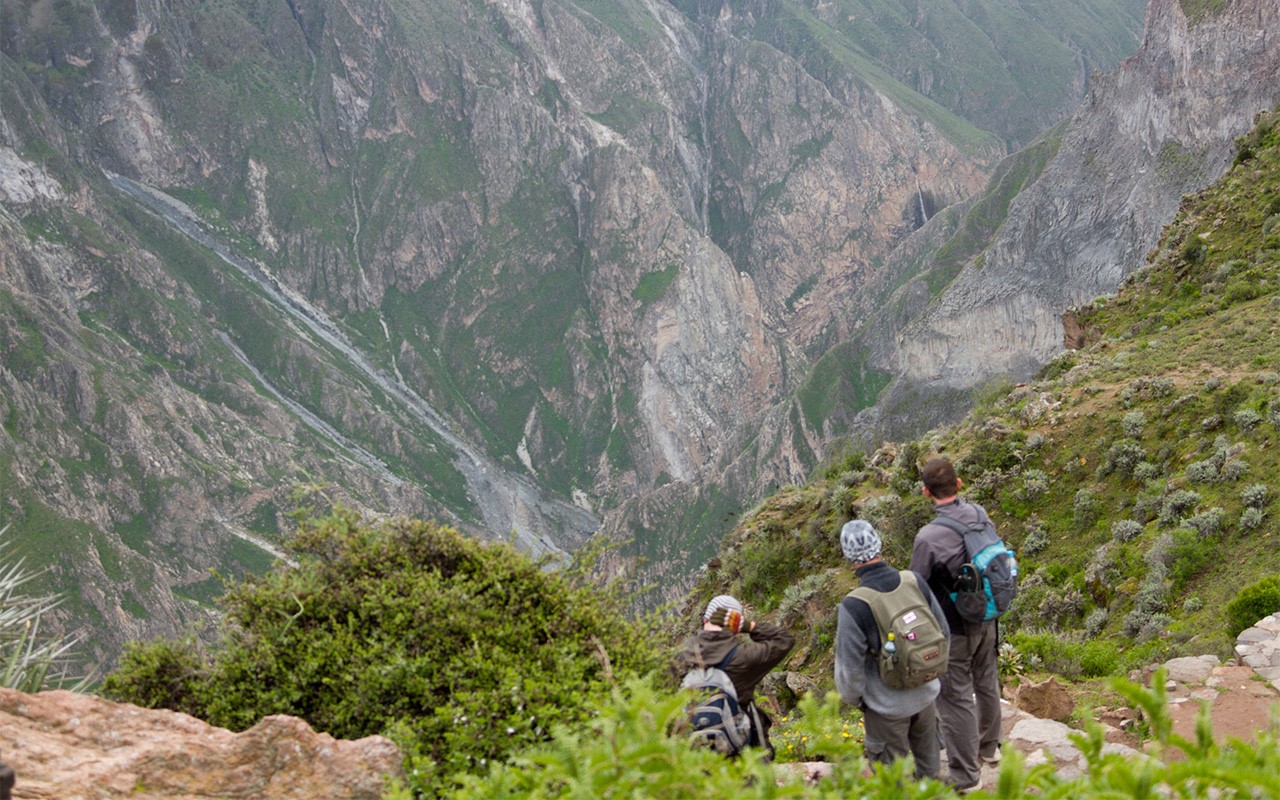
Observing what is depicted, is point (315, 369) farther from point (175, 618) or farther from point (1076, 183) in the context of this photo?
point (1076, 183)

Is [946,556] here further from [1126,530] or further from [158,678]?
[1126,530]

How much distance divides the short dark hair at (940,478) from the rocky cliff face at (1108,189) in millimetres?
62688

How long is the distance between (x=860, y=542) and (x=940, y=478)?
45.4 inches

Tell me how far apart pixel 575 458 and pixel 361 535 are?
Answer: 189 meters

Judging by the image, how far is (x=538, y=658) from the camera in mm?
8125

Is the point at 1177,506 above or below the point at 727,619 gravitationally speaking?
below

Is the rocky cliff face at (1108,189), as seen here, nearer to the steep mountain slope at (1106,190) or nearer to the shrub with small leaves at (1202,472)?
the steep mountain slope at (1106,190)

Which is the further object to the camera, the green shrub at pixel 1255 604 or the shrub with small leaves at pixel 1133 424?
the shrub with small leaves at pixel 1133 424

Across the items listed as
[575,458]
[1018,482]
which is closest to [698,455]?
[575,458]

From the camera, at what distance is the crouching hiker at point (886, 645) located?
7500 millimetres

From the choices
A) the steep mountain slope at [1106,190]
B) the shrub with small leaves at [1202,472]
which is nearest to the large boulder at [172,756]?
the shrub with small leaves at [1202,472]

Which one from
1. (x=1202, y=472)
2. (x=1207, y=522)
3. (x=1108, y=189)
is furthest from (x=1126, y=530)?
(x=1108, y=189)

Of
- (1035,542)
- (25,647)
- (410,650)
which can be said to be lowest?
(1035,542)

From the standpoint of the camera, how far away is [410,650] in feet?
26.9
